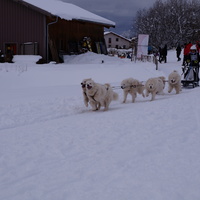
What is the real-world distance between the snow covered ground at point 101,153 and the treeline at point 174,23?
154 feet

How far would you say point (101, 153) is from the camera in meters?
4.46

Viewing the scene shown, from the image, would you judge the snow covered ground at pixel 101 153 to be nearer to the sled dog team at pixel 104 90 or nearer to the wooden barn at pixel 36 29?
the sled dog team at pixel 104 90

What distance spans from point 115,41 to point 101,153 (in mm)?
79254

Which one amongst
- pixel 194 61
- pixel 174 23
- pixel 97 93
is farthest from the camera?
pixel 174 23

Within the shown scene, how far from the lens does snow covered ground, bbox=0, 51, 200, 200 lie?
333 centimetres

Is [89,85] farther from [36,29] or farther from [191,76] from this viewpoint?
[36,29]

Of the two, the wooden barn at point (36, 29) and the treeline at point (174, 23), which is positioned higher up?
the treeline at point (174, 23)

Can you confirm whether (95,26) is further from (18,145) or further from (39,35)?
(18,145)

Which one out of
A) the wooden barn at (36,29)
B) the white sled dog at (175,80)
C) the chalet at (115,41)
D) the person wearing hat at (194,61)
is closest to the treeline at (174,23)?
the chalet at (115,41)

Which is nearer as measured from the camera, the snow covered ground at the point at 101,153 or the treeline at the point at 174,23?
the snow covered ground at the point at 101,153

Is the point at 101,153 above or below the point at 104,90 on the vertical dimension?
below

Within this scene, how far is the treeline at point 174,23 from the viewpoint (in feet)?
172

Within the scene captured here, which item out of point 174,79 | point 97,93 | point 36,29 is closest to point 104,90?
point 97,93

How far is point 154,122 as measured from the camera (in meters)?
A: 6.15
